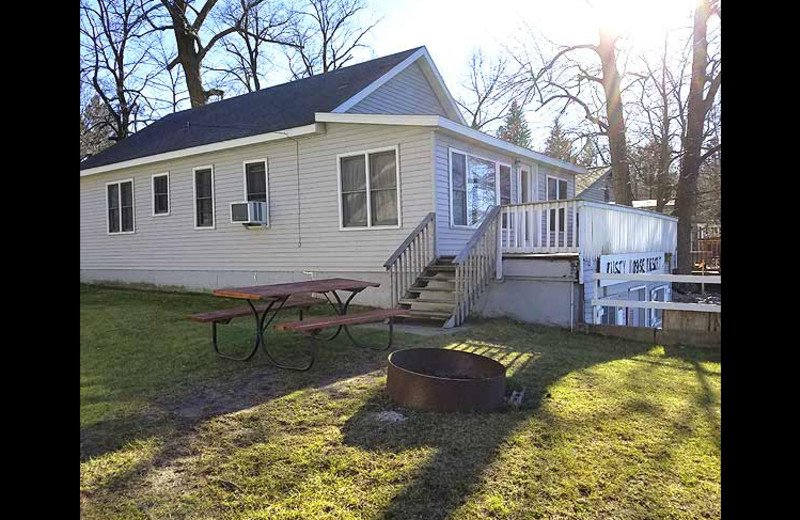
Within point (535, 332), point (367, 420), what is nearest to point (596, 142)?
point (535, 332)

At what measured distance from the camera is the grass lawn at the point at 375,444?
2596 millimetres

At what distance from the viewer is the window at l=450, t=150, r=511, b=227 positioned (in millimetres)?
9844

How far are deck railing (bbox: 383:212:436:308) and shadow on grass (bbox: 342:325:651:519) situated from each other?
3.26 metres

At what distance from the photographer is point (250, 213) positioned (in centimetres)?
1091

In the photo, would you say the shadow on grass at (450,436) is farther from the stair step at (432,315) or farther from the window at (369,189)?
the window at (369,189)

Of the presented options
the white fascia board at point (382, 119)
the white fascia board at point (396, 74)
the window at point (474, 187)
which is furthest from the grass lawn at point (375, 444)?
the white fascia board at point (396, 74)

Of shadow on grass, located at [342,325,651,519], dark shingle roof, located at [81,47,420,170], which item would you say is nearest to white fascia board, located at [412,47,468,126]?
dark shingle roof, located at [81,47,420,170]

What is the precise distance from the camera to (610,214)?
8867 millimetres

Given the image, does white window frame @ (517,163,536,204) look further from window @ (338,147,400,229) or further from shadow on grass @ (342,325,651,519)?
shadow on grass @ (342,325,651,519)

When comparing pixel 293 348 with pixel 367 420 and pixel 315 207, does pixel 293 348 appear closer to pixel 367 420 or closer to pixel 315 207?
pixel 367 420

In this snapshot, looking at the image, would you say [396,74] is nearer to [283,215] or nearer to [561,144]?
[283,215]
